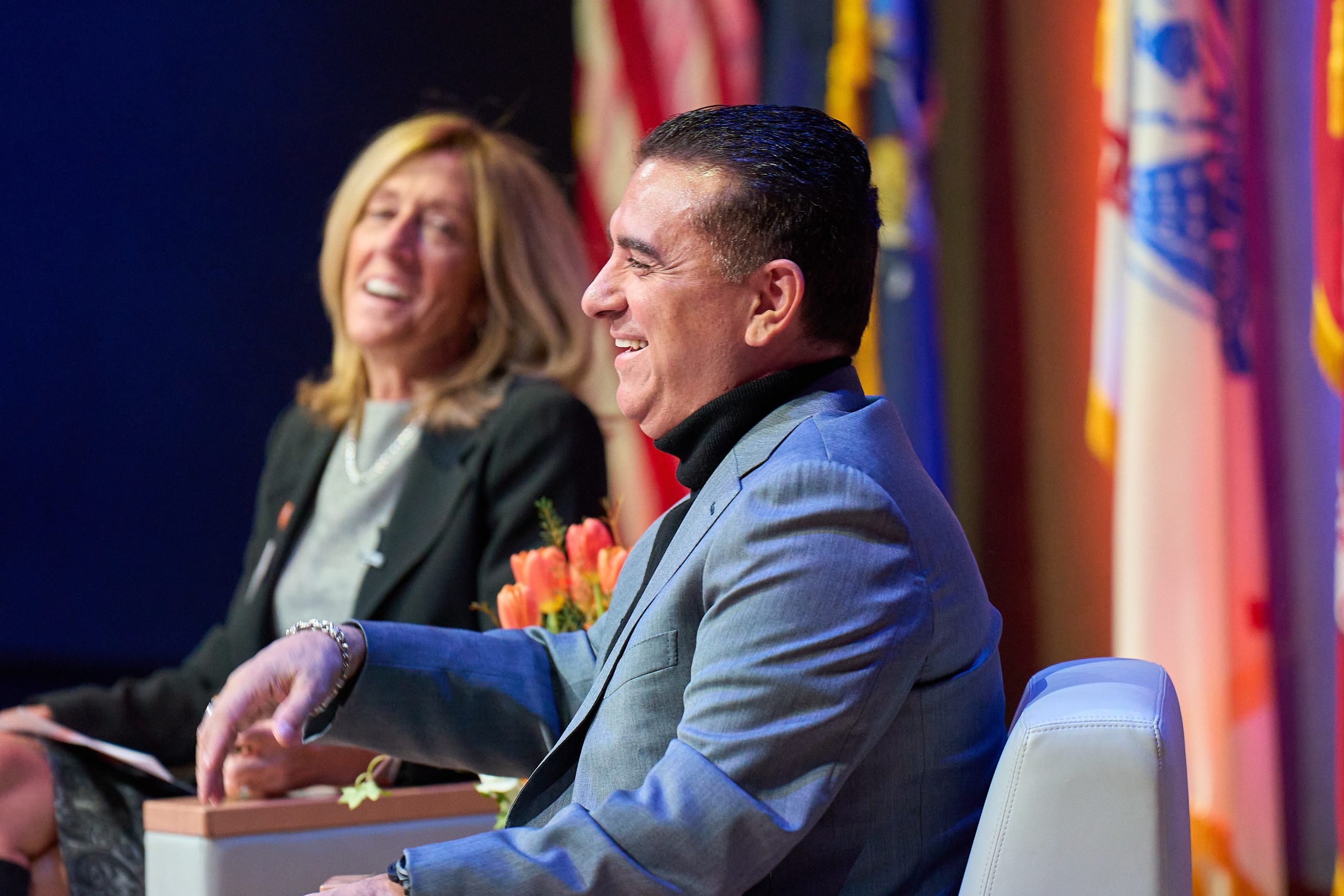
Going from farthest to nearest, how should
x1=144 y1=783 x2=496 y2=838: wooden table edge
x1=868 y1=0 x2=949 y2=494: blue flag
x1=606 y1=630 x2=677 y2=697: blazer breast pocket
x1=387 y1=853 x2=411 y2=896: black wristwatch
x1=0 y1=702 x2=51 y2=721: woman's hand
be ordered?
x1=868 y1=0 x2=949 y2=494: blue flag, x1=0 y1=702 x2=51 y2=721: woman's hand, x1=144 y1=783 x2=496 y2=838: wooden table edge, x1=606 y1=630 x2=677 y2=697: blazer breast pocket, x1=387 y1=853 x2=411 y2=896: black wristwatch

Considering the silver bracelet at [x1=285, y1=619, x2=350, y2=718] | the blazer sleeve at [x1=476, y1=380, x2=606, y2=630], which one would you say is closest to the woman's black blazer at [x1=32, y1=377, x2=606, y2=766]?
the blazer sleeve at [x1=476, y1=380, x2=606, y2=630]

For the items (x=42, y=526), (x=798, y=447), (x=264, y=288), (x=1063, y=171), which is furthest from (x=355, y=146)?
(x=798, y=447)

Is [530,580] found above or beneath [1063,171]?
beneath

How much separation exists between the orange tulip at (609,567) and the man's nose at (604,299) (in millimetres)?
479

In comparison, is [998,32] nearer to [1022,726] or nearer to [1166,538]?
[1166,538]

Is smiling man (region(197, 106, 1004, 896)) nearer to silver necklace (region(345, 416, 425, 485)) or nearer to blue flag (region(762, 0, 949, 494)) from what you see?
silver necklace (region(345, 416, 425, 485))

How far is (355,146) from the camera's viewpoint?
3.83 metres

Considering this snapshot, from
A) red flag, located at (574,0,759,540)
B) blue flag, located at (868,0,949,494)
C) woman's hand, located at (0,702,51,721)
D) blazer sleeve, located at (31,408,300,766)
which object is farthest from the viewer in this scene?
red flag, located at (574,0,759,540)

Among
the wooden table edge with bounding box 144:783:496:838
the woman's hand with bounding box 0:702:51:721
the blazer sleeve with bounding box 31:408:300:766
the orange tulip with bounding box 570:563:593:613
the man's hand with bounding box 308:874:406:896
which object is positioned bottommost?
the blazer sleeve with bounding box 31:408:300:766

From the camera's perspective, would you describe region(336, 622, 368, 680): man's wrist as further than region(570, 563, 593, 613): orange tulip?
No

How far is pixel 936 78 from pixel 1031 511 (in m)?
1.06

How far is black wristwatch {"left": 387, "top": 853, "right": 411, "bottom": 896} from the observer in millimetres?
997

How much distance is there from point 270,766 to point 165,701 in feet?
2.56

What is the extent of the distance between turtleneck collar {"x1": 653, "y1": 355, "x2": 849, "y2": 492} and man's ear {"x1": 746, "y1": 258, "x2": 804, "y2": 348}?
4cm
